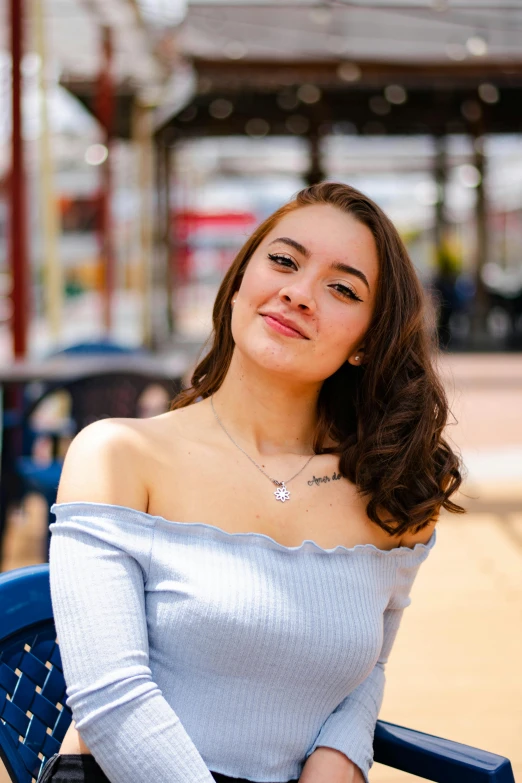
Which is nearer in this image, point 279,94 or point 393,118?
point 279,94

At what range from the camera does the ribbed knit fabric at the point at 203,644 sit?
124cm

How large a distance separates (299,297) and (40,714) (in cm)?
75

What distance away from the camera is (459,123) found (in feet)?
51.9

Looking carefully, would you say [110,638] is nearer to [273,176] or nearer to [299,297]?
[299,297]

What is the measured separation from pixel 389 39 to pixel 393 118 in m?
4.46

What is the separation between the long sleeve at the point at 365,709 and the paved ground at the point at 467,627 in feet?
1.66

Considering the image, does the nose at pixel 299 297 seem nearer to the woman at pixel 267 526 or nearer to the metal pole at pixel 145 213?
the woman at pixel 267 526

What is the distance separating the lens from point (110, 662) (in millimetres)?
1240

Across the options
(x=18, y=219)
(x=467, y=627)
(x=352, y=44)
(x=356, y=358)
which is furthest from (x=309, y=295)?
(x=352, y=44)

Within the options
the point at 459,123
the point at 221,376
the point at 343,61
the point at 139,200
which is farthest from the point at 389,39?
the point at 221,376

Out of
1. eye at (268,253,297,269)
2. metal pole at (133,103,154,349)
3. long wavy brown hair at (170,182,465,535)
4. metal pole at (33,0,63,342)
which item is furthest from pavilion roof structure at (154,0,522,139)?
eye at (268,253,297,269)

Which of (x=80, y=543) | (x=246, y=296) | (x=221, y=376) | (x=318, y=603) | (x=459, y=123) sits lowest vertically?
(x=318, y=603)

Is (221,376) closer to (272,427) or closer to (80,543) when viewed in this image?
(272,427)

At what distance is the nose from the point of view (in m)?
1.52
